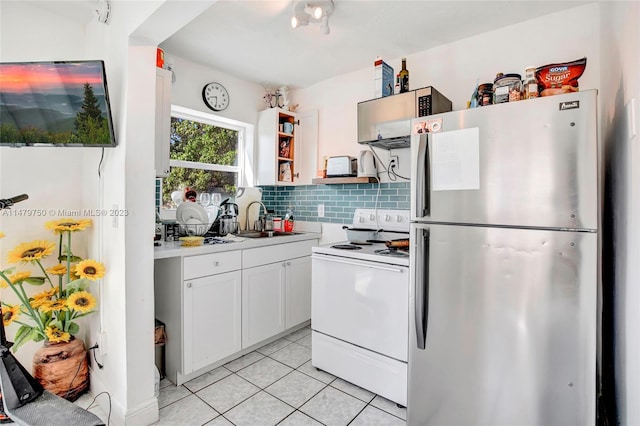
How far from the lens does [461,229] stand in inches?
58.8

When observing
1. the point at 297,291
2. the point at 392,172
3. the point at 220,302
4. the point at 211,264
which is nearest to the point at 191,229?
the point at 211,264

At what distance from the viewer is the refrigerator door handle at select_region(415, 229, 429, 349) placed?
160 centimetres

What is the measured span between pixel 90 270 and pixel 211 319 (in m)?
0.82

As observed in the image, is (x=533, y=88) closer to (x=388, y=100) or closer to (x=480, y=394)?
(x=388, y=100)

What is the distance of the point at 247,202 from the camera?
326 centimetres

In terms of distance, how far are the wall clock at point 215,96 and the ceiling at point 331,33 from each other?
18 centimetres

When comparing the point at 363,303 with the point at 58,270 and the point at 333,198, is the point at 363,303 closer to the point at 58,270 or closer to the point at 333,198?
the point at 333,198

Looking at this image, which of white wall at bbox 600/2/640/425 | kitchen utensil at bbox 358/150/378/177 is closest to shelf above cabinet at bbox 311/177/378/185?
kitchen utensil at bbox 358/150/378/177

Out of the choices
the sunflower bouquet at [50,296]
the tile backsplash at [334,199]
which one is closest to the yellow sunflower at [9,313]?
the sunflower bouquet at [50,296]

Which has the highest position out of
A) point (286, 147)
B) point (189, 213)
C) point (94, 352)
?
point (286, 147)

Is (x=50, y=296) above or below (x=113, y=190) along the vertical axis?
below

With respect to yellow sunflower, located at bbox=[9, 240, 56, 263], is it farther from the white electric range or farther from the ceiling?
the white electric range

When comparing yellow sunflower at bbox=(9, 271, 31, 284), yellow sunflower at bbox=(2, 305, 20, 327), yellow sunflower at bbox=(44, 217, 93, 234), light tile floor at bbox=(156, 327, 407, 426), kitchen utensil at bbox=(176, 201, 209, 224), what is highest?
kitchen utensil at bbox=(176, 201, 209, 224)

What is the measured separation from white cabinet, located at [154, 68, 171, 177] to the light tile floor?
146 centimetres
